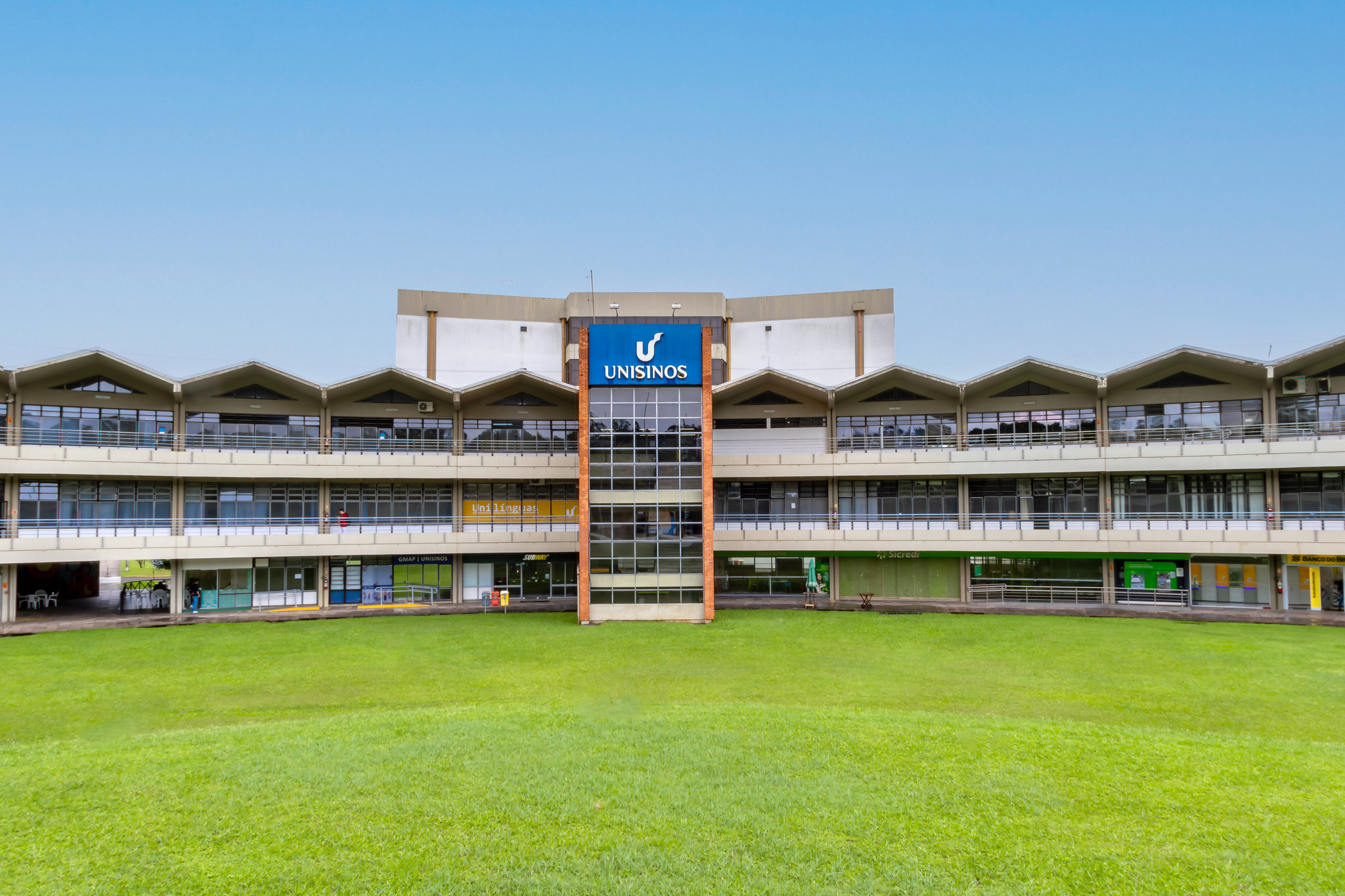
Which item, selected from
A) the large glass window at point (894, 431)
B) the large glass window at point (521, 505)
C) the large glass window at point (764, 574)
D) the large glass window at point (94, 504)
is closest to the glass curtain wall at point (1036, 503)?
the large glass window at point (894, 431)

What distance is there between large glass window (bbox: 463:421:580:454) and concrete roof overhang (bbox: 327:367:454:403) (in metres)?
1.85

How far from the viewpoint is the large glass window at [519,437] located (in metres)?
32.2

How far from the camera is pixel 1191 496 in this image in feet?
94.7

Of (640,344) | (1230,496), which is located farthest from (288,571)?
(1230,496)

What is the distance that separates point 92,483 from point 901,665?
29856 mm

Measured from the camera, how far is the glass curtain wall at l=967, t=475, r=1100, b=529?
2983cm

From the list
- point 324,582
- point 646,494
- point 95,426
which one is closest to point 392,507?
point 324,582

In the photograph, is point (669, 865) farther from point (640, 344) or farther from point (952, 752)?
point (640, 344)

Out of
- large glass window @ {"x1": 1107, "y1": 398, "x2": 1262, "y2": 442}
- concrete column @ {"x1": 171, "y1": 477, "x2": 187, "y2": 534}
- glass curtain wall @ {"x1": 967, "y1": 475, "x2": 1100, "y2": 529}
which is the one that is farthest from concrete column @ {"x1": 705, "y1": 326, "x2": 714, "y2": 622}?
large glass window @ {"x1": 1107, "y1": 398, "x2": 1262, "y2": 442}

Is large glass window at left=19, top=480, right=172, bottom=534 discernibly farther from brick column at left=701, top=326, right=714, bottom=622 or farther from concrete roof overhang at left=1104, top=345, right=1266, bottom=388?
concrete roof overhang at left=1104, top=345, right=1266, bottom=388

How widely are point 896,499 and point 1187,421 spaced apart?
11.6 meters

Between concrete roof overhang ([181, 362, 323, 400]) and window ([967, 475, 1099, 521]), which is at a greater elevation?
concrete roof overhang ([181, 362, 323, 400])

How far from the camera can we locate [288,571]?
3031 cm

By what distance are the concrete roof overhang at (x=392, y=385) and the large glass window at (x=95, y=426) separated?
21.2 ft
